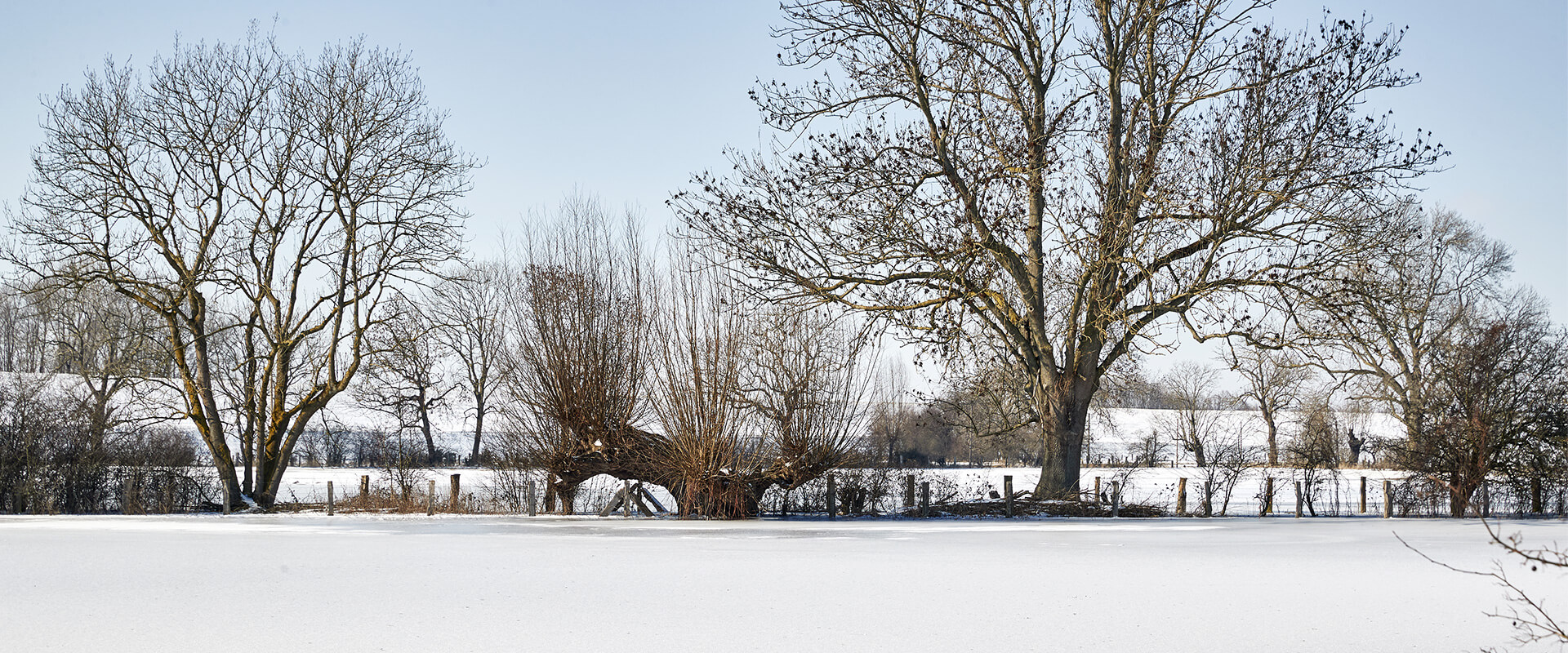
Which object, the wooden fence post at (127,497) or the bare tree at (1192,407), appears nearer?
the wooden fence post at (127,497)

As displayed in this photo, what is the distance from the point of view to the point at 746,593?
9133 mm

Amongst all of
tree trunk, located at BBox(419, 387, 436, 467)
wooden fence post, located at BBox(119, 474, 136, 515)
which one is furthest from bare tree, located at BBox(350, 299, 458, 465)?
wooden fence post, located at BBox(119, 474, 136, 515)

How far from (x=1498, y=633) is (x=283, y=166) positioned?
27248mm

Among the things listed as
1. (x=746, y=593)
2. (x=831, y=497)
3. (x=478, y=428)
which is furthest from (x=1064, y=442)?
(x=478, y=428)

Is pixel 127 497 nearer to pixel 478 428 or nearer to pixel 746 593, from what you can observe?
pixel 746 593

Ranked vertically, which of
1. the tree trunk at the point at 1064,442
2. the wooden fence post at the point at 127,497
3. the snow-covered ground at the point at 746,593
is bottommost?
the wooden fence post at the point at 127,497

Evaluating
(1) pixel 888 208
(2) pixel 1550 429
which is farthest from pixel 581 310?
(2) pixel 1550 429

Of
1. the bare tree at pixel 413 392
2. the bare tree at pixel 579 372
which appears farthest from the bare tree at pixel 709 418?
the bare tree at pixel 413 392

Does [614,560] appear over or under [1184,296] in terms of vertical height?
under

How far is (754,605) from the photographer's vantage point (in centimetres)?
847

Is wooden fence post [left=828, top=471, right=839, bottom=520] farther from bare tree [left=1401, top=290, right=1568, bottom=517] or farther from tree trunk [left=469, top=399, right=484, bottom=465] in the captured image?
tree trunk [left=469, top=399, right=484, bottom=465]

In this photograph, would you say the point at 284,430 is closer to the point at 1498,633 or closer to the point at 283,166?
the point at 283,166

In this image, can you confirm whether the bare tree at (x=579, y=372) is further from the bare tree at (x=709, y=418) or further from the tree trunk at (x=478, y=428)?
the tree trunk at (x=478, y=428)

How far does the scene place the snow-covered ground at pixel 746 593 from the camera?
712 cm
